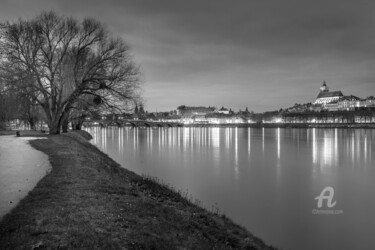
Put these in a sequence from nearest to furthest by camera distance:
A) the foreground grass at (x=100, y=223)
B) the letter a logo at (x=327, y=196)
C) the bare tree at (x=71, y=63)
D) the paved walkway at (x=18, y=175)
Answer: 1. the foreground grass at (x=100, y=223)
2. the paved walkway at (x=18, y=175)
3. the letter a logo at (x=327, y=196)
4. the bare tree at (x=71, y=63)

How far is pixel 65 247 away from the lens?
5957 millimetres

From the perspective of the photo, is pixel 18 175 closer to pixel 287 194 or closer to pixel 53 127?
pixel 287 194

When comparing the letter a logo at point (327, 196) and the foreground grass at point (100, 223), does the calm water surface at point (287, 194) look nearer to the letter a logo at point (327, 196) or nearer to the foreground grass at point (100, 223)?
the letter a logo at point (327, 196)

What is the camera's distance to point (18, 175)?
12.6 metres

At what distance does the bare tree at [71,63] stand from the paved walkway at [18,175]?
56.9ft

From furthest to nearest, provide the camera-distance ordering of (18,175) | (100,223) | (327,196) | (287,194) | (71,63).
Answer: (71,63), (327,196), (287,194), (18,175), (100,223)

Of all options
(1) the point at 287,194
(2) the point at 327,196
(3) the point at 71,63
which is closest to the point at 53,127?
(3) the point at 71,63

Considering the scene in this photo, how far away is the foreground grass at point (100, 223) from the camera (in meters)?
6.42

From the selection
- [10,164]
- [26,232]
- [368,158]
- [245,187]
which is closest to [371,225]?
[245,187]

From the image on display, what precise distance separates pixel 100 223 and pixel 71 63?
32.9 m

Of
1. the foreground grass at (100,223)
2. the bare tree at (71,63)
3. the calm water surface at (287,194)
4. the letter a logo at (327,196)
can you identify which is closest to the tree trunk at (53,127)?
the bare tree at (71,63)

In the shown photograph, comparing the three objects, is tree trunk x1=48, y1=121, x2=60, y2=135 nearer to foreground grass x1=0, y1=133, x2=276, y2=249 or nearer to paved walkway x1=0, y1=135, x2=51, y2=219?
paved walkway x1=0, y1=135, x2=51, y2=219

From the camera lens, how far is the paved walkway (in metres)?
9.02

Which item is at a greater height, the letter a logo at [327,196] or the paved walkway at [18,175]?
the paved walkway at [18,175]
